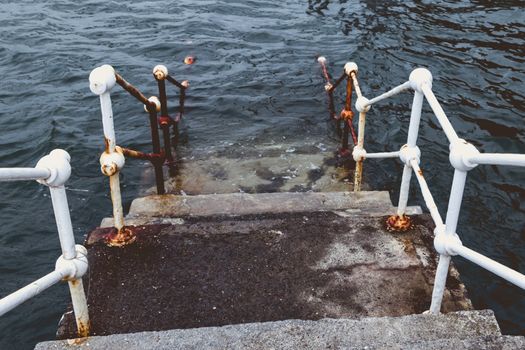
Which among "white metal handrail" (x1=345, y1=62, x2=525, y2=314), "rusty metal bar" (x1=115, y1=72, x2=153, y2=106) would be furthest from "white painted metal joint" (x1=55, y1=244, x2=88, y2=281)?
"white metal handrail" (x1=345, y1=62, x2=525, y2=314)

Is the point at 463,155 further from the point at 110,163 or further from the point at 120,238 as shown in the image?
the point at 120,238

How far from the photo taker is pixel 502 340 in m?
2.57

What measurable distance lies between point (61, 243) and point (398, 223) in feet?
8.44

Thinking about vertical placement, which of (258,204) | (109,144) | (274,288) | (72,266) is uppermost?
(109,144)

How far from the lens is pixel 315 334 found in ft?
9.54

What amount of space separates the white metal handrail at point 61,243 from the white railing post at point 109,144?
96cm

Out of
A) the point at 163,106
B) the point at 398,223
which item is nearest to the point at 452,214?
Result: the point at 398,223

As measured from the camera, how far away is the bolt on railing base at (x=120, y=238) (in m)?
4.08

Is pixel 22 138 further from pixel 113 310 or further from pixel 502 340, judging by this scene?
pixel 502 340

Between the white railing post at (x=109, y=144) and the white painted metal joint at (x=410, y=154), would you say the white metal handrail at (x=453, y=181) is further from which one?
the white railing post at (x=109, y=144)

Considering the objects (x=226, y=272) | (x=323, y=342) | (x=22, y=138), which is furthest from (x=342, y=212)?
(x=22, y=138)

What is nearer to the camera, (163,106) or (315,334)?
(315,334)

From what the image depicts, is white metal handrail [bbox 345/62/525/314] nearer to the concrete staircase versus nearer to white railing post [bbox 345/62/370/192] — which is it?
the concrete staircase

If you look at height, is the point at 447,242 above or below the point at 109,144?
below
